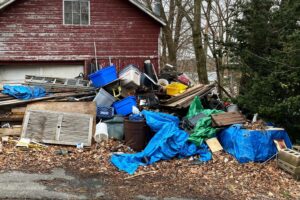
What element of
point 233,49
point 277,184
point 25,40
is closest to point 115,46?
point 25,40

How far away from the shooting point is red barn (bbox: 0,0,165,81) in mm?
15969

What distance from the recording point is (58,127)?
11.6 metres

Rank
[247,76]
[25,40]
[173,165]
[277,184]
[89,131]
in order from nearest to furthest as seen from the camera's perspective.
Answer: [277,184] → [173,165] → [89,131] → [247,76] → [25,40]

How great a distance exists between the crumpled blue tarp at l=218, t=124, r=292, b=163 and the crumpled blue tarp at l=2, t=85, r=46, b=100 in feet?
20.3

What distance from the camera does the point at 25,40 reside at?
16047mm

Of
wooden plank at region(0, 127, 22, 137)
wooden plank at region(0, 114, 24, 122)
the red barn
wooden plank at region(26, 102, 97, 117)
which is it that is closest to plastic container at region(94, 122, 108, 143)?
wooden plank at region(26, 102, 97, 117)

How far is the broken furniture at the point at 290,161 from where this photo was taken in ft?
31.1

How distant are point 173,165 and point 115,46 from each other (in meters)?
7.79

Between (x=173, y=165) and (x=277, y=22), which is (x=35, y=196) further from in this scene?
(x=277, y=22)

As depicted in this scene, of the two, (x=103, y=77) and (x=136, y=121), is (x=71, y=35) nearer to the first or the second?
(x=103, y=77)

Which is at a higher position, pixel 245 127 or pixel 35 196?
pixel 245 127

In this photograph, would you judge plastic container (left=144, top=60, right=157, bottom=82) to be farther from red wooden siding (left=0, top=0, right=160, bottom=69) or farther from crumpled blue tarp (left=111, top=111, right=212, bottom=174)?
crumpled blue tarp (left=111, top=111, right=212, bottom=174)

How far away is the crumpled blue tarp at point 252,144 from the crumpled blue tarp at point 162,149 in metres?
0.72

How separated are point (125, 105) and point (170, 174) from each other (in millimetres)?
4007
